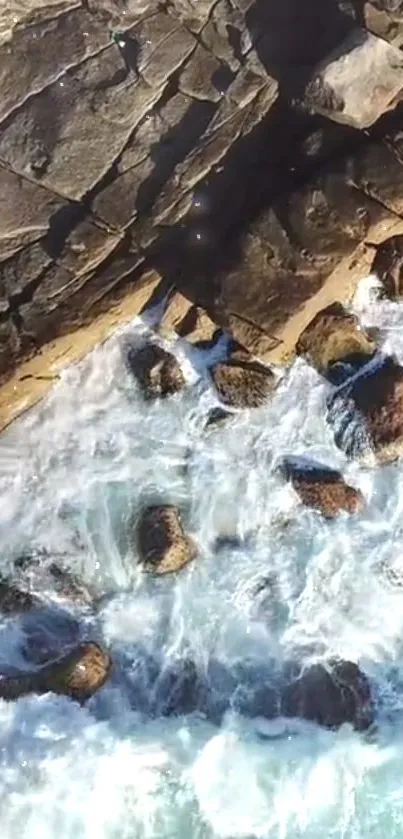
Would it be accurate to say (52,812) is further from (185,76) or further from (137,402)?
(185,76)

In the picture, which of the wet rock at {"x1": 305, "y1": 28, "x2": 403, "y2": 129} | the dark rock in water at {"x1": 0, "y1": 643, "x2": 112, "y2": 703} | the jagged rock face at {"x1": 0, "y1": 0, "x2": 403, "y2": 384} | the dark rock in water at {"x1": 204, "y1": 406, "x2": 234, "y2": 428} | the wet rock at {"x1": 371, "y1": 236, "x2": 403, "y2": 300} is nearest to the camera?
the wet rock at {"x1": 305, "y1": 28, "x2": 403, "y2": 129}

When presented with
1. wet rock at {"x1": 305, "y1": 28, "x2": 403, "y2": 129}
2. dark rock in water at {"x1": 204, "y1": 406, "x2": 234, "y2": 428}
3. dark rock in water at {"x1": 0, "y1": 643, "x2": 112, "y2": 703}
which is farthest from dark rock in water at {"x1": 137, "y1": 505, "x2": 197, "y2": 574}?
wet rock at {"x1": 305, "y1": 28, "x2": 403, "y2": 129}

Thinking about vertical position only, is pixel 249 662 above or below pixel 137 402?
below

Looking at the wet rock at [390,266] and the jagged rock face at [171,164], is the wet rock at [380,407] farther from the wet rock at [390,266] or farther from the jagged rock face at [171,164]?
the jagged rock face at [171,164]

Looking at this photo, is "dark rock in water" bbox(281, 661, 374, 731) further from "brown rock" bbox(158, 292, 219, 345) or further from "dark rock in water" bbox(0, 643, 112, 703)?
"brown rock" bbox(158, 292, 219, 345)

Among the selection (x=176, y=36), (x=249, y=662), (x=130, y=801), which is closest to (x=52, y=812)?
(x=130, y=801)
